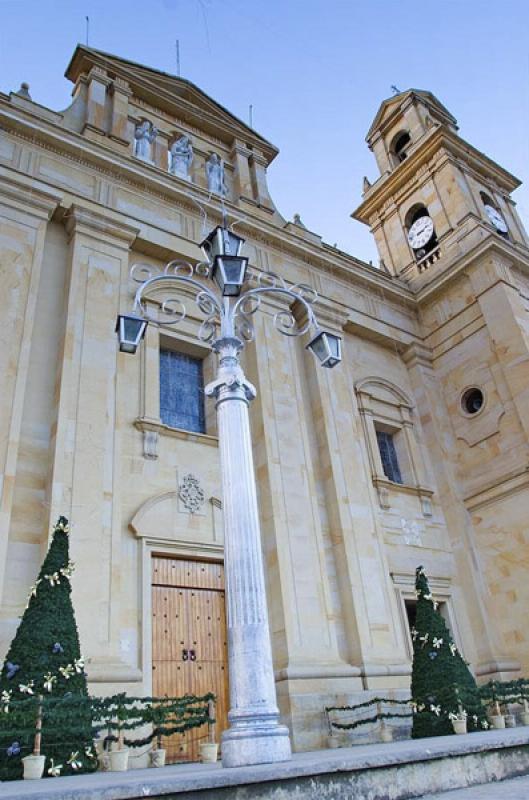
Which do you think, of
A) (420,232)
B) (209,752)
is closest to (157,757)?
(209,752)

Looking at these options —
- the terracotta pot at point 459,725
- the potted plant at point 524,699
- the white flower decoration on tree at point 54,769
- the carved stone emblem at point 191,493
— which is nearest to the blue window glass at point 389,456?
the potted plant at point 524,699

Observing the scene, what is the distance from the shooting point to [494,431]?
15.4 m

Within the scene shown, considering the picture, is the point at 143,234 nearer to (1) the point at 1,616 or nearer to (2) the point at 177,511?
(2) the point at 177,511

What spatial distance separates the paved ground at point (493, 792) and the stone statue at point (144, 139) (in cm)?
1394

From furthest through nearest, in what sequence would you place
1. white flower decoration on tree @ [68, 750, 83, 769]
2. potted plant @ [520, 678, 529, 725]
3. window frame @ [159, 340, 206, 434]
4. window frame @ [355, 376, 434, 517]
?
window frame @ [355, 376, 434, 517] < window frame @ [159, 340, 206, 434] < potted plant @ [520, 678, 529, 725] < white flower decoration on tree @ [68, 750, 83, 769]

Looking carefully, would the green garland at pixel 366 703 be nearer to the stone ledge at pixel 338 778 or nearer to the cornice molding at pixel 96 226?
the stone ledge at pixel 338 778

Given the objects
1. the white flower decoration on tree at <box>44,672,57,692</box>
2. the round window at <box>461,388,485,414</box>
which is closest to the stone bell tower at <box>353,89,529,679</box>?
the round window at <box>461,388,485,414</box>

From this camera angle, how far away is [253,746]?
483 centimetres

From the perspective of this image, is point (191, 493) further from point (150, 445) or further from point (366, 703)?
point (366, 703)

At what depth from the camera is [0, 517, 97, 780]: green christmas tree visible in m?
6.17

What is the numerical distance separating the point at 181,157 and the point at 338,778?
14.7 meters

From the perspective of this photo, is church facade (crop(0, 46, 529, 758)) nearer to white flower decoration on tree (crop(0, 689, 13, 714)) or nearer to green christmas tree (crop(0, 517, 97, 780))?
green christmas tree (crop(0, 517, 97, 780))

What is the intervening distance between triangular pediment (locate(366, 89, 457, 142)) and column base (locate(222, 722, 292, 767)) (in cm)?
2329

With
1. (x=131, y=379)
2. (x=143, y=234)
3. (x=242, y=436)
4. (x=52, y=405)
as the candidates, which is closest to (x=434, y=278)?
(x=143, y=234)
